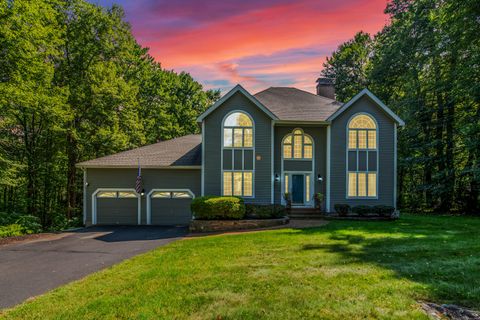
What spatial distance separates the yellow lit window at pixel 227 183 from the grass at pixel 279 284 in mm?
6962

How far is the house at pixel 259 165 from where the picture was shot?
53.6 feet

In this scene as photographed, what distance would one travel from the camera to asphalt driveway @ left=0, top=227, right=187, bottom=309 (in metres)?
6.56

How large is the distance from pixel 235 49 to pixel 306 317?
442 inches

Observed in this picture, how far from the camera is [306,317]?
14.4 ft

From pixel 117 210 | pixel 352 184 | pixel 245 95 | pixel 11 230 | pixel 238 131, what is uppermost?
pixel 245 95

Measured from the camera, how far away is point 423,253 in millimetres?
7855

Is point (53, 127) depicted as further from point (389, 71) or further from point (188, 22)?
point (389, 71)

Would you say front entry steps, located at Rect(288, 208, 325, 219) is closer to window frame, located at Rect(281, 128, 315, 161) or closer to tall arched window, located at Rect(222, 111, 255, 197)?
tall arched window, located at Rect(222, 111, 255, 197)

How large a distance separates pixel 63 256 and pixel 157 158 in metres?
8.72

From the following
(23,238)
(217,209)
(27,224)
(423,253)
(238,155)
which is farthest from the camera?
(238,155)

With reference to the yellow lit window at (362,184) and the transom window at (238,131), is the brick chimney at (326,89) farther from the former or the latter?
the transom window at (238,131)

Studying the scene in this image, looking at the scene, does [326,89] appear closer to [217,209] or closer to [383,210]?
[383,210]

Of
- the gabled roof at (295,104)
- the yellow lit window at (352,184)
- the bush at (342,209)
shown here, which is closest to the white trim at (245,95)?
the gabled roof at (295,104)

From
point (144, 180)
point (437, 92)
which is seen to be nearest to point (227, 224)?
point (144, 180)
